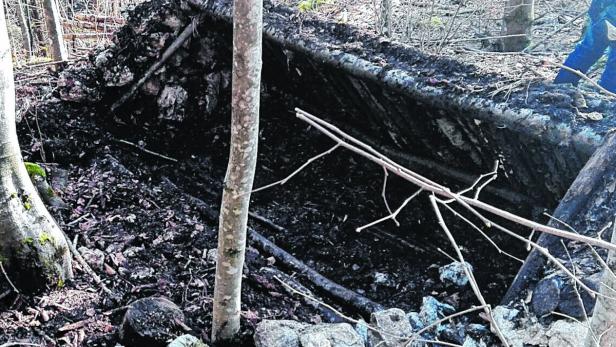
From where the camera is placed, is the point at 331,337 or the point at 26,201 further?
the point at 26,201

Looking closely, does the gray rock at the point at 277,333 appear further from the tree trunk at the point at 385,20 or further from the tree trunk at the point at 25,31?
the tree trunk at the point at 25,31

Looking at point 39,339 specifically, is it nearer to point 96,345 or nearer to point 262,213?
point 96,345

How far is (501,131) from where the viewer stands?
4559 mm

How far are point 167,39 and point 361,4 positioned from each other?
3897 mm

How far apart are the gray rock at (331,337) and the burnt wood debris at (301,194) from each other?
0.01m

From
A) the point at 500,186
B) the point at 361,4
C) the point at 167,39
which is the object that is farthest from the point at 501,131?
the point at 361,4

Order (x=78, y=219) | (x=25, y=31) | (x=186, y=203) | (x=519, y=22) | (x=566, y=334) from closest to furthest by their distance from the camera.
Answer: (x=566, y=334) < (x=78, y=219) < (x=186, y=203) < (x=519, y=22) < (x=25, y=31)

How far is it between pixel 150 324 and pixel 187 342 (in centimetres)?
27

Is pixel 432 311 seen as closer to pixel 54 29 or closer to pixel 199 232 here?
pixel 199 232

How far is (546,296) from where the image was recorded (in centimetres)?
334

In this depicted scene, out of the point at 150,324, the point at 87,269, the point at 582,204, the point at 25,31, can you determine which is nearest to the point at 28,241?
the point at 87,269

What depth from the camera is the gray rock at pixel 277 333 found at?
3.34 meters

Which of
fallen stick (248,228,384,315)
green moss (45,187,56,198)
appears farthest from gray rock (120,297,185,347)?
green moss (45,187,56,198)

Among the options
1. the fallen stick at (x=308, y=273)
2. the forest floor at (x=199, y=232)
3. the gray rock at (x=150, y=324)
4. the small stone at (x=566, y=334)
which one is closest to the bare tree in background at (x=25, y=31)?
the forest floor at (x=199, y=232)
